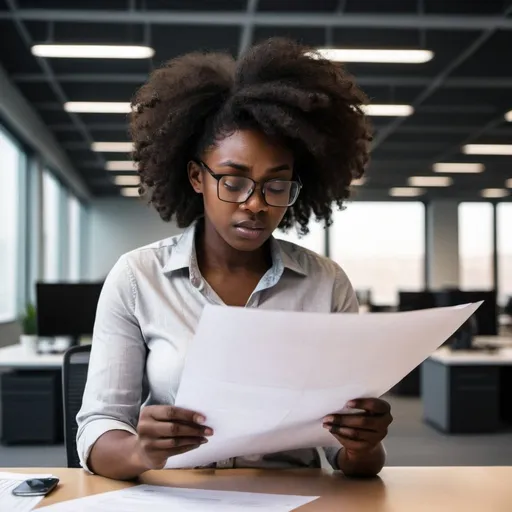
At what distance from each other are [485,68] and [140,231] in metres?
10.5

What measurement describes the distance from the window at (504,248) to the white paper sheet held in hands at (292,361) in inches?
632

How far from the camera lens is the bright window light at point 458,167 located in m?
12.9

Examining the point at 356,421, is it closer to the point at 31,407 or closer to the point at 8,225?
the point at 31,407

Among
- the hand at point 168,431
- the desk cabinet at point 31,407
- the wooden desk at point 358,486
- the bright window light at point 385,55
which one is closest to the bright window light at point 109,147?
the bright window light at point 385,55

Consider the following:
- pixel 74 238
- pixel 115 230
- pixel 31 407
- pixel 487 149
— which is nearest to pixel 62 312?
pixel 31 407

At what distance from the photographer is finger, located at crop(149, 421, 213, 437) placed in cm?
108

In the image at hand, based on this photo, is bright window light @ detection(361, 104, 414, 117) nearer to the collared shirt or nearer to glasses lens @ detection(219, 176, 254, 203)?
the collared shirt

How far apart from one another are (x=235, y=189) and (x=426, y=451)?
13.6 feet

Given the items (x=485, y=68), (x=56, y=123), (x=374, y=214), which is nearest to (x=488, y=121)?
(x=485, y=68)

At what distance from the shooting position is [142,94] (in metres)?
1.53

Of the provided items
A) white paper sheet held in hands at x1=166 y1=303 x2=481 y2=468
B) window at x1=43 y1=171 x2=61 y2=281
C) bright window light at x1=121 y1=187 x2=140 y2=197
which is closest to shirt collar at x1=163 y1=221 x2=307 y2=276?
white paper sheet held in hands at x1=166 y1=303 x2=481 y2=468

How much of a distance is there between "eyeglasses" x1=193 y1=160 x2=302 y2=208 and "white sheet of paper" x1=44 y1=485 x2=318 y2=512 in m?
0.50

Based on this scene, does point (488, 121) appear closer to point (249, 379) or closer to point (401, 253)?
point (401, 253)

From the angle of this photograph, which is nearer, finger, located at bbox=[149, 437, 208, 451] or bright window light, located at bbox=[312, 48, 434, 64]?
finger, located at bbox=[149, 437, 208, 451]
